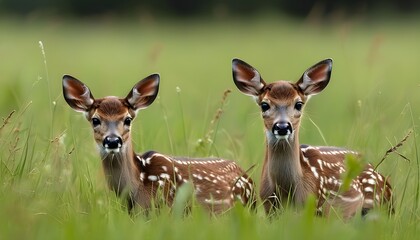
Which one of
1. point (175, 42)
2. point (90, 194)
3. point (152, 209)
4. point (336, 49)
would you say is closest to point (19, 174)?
point (90, 194)

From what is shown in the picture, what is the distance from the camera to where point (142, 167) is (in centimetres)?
652

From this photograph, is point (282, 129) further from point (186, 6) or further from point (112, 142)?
point (186, 6)

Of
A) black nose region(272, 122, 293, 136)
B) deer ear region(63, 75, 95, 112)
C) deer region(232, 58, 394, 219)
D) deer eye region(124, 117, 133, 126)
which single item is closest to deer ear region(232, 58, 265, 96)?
deer region(232, 58, 394, 219)

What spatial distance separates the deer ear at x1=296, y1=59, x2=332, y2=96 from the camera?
260 inches

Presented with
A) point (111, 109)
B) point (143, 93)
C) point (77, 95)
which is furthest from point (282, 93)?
point (77, 95)

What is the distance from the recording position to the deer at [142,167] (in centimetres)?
626

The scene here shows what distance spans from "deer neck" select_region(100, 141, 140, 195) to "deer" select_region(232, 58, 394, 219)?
712 mm

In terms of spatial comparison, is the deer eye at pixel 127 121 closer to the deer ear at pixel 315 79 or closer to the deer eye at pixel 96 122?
the deer eye at pixel 96 122

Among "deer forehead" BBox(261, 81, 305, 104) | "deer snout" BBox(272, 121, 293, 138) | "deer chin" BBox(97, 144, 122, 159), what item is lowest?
"deer chin" BBox(97, 144, 122, 159)

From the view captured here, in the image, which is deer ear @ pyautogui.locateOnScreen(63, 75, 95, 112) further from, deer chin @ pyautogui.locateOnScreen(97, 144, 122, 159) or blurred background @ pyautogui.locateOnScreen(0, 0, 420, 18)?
blurred background @ pyautogui.locateOnScreen(0, 0, 420, 18)

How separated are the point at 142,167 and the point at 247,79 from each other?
0.78 meters

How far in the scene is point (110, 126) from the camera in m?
6.25

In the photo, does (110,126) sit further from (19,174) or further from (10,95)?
(10,95)

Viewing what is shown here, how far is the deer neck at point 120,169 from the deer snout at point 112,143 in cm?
18
